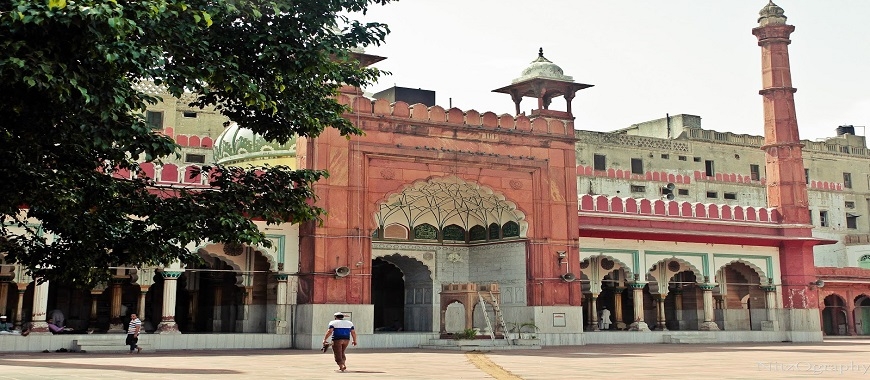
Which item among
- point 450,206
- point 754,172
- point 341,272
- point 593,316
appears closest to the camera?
point 341,272

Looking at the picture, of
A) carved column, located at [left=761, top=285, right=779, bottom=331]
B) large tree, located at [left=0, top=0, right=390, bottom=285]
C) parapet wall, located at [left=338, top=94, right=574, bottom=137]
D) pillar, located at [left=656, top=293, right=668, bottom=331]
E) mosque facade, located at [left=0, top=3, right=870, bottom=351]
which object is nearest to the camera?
large tree, located at [left=0, top=0, right=390, bottom=285]

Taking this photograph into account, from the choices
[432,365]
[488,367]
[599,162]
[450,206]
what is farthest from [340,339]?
[599,162]

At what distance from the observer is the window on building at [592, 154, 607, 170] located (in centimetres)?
3675

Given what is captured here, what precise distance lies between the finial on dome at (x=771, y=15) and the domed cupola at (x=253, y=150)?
528 inches

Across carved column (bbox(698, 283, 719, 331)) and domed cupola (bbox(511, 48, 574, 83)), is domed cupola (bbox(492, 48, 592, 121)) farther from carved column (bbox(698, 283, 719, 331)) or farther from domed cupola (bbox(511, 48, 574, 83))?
carved column (bbox(698, 283, 719, 331))

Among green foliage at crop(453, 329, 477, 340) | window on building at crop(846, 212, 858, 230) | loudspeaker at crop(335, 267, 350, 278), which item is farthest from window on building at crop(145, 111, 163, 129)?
window on building at crop(846, 212, 858, 230)

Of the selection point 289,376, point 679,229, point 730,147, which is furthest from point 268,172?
point 730,147

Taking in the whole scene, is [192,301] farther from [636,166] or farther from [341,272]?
[636,166]

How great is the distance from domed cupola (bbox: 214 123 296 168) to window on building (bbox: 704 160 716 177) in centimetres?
2310

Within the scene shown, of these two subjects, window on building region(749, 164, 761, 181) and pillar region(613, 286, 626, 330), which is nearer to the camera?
pillar region(613, 286, 626, 330)

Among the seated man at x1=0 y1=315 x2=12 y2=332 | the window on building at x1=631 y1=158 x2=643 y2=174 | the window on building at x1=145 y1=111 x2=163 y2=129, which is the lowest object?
the seated man at x1=0 y1=315 x2=12 y2=332

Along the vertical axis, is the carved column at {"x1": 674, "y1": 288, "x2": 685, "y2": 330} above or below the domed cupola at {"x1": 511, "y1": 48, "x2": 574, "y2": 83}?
below

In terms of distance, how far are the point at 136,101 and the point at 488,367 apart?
266 inches

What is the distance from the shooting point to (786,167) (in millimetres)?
24641
